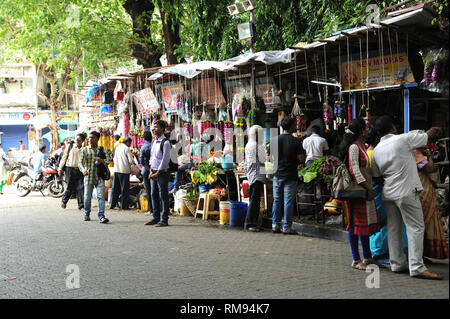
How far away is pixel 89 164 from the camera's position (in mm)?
10250

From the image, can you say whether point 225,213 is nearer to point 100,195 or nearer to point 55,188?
point 100,195

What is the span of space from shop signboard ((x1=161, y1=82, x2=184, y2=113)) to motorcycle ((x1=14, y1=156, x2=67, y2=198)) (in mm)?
5046

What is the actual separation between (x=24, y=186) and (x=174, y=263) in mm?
12261

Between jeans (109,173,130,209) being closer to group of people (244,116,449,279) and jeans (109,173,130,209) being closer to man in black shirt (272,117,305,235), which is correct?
man in black shirt (272,117,305,235)

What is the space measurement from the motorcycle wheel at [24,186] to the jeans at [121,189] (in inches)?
205

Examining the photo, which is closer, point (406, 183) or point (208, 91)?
point (406, 183)

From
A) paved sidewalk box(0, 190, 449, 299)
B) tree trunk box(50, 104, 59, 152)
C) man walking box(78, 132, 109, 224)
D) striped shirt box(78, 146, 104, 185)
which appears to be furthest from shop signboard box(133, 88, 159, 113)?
tree trunk box(50, 104, 59, 152)

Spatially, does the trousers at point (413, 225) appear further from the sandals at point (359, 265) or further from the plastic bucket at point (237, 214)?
the plastic bucket at point (237, 214)

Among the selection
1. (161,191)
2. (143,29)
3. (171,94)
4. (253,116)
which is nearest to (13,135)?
(143,29)

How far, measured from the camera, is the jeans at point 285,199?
8.37 metres

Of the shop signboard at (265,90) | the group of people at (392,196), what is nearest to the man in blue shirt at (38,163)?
the shop signboard at (265,90)

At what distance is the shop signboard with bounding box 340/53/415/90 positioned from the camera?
8508 millimetres

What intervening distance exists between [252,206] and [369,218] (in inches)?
147

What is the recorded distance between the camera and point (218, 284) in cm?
519
